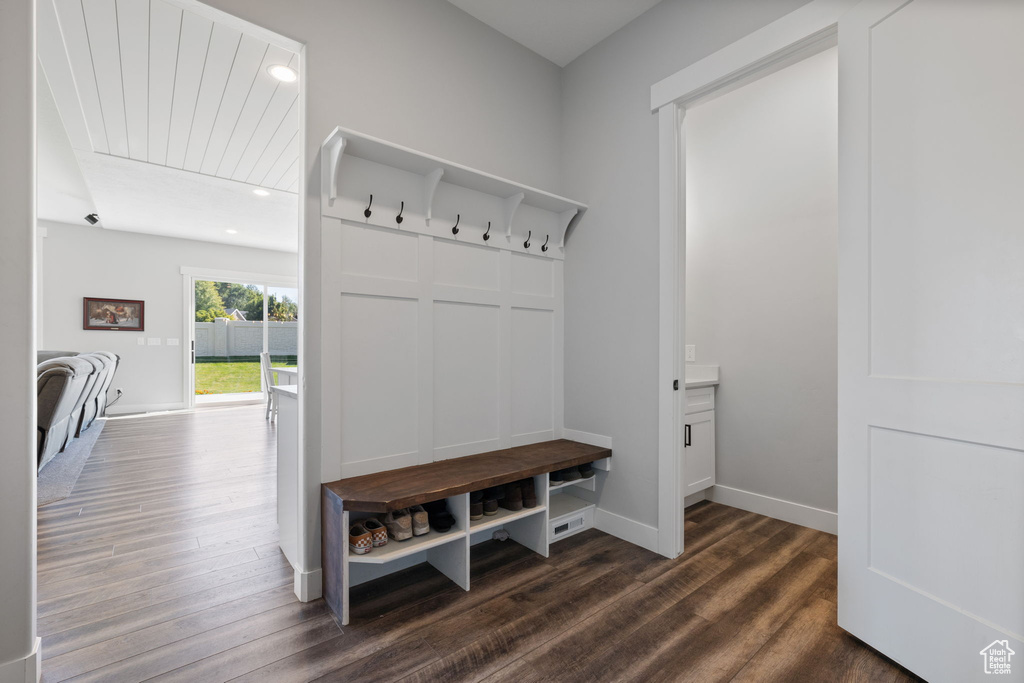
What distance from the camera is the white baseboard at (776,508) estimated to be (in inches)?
100

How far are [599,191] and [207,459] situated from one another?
4101 millimetres

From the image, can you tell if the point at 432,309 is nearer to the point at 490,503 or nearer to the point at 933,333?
the point at 490,503

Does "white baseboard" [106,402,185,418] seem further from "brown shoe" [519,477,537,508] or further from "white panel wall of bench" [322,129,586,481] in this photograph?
"brown shoe" [519,477,537,508]

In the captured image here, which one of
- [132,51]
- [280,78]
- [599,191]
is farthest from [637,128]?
[132,51]

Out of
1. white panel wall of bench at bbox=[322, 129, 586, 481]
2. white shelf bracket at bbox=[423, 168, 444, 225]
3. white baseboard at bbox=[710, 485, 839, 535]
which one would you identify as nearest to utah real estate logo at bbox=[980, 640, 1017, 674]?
white baseboard at bbox=[710, 485, 839, 535]

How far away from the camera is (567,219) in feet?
8.97

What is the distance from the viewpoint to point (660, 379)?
2.26 m

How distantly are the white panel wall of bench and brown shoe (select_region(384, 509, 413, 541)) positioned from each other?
0.26 m

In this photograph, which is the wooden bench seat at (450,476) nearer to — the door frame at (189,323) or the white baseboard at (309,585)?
the white baseboard at (309,585)

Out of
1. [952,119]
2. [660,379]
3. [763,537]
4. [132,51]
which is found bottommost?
[763,537]

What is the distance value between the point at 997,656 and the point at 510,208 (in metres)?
2.44

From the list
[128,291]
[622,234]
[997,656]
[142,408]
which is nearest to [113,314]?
[128,291]

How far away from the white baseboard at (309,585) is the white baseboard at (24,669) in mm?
736

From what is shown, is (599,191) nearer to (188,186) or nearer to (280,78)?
(280,78)
